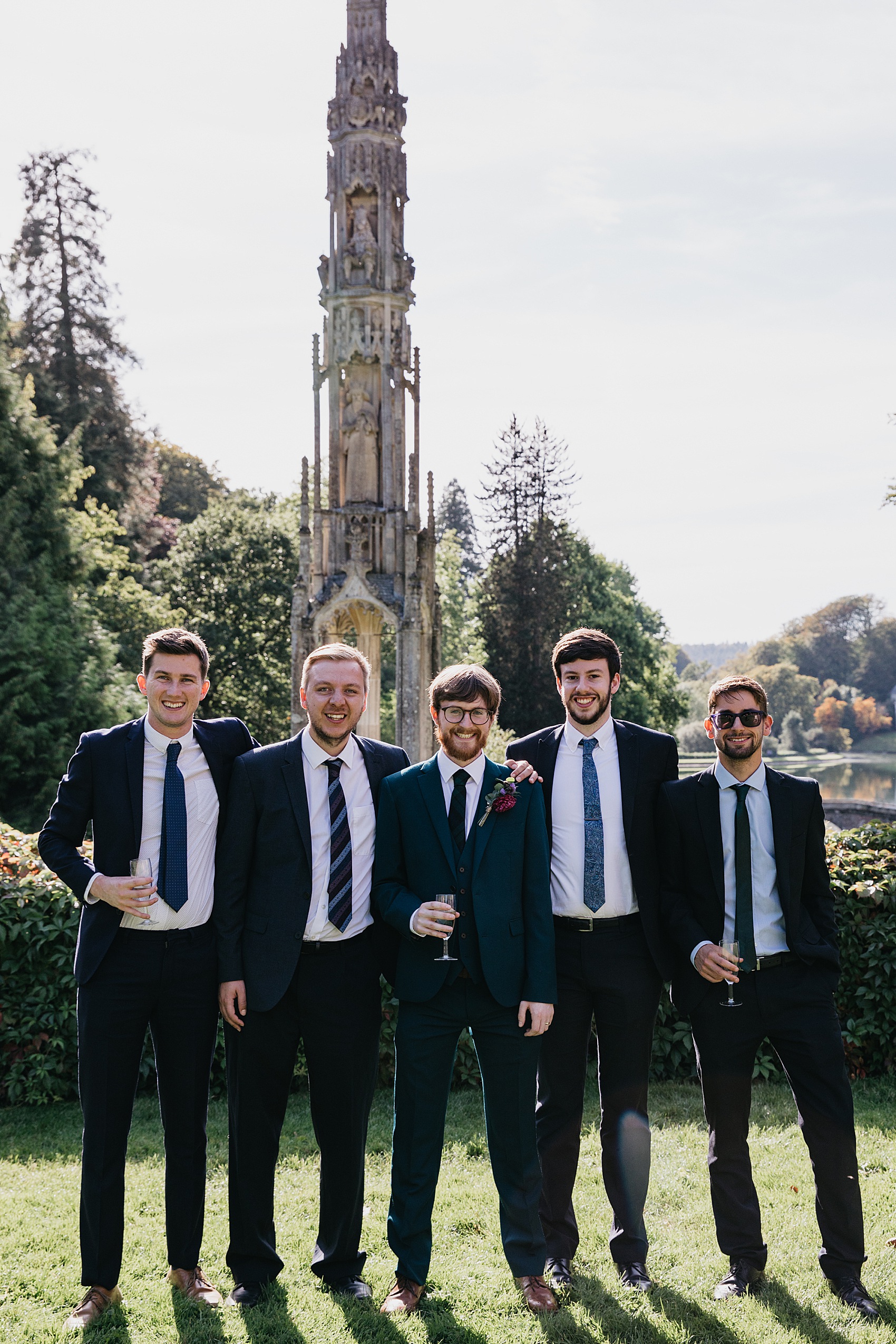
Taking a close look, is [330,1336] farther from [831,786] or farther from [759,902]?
[831,786]

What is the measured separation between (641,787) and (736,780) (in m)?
0.41

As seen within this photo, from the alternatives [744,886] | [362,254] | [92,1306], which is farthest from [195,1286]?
[362,254]

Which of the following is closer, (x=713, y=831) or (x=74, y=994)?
(x=713, y=831)

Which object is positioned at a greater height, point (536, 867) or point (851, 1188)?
point (536, 867)

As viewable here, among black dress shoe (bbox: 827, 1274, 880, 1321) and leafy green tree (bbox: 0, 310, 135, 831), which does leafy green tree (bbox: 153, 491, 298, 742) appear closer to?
leafy green tree (bbox: 0, 310, 135, 831)

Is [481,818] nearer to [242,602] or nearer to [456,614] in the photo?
[242,602]

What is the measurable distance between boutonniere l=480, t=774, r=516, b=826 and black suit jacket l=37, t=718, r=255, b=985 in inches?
46.1

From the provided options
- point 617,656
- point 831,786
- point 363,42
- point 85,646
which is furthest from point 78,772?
point 831,786

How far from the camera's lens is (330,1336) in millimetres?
3877

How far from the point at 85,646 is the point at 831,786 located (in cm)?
6101

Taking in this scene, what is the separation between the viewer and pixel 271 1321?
3984mm

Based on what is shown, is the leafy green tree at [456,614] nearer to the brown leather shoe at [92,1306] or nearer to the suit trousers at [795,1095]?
the suit trousers at [795,1095]

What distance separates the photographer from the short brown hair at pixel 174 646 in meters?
4.29

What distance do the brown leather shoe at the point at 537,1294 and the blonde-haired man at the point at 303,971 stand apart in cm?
68
